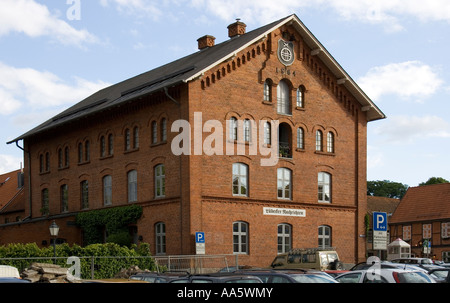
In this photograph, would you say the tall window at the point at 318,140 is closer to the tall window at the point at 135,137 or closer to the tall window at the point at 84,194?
the tall window at the point at 135,137

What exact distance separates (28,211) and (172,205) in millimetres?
18072

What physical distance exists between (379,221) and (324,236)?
69.1ft

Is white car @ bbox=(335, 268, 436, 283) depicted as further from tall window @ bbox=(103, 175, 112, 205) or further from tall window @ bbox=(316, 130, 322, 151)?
tall window @ bbox=(103, 175, 112, 205)

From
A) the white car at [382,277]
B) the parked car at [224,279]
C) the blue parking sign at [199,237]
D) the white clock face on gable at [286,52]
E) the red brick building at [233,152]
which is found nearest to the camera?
the parked car at [224,279]

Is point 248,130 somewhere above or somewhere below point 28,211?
above

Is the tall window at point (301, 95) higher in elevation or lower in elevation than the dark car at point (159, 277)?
higher

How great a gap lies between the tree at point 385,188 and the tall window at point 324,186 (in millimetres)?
77006

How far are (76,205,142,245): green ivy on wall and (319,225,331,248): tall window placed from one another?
36.1ft

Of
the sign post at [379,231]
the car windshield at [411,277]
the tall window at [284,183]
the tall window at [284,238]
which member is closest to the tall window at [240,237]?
the tall window at [284,238]

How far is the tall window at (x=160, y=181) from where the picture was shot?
36594 millimetres

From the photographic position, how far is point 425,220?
67.9m
